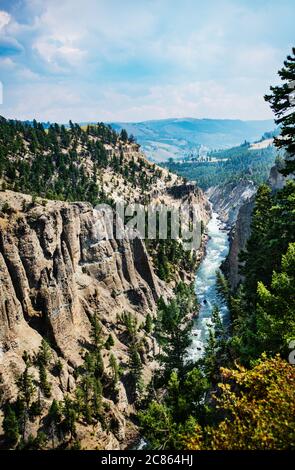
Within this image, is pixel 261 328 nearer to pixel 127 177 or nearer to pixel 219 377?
pixel 219 377

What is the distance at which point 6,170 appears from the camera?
335 ft

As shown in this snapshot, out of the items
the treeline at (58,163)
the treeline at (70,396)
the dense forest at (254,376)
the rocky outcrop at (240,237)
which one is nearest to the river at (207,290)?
the rocky outcrop at (240,237)

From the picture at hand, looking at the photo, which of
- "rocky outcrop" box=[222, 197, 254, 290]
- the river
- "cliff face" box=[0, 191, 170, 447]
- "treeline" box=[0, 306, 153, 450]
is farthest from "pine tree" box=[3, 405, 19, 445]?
"rocky outcrop" box=[222, 197, 254, 290]

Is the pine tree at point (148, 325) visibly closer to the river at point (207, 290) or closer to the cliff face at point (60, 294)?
the cliff face at point (60, 294)

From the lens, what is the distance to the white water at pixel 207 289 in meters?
87.3

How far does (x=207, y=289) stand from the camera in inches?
4712

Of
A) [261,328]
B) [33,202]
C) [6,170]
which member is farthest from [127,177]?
[261,328]

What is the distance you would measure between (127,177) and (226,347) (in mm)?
131937

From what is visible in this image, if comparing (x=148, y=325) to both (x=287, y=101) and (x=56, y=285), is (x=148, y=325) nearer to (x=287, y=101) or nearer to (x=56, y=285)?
(x=56, y=285)

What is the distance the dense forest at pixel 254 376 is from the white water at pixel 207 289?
2979 centimetres

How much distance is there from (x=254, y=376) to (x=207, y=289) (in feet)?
338

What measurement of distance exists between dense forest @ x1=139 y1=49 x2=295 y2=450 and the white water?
2979 cm
